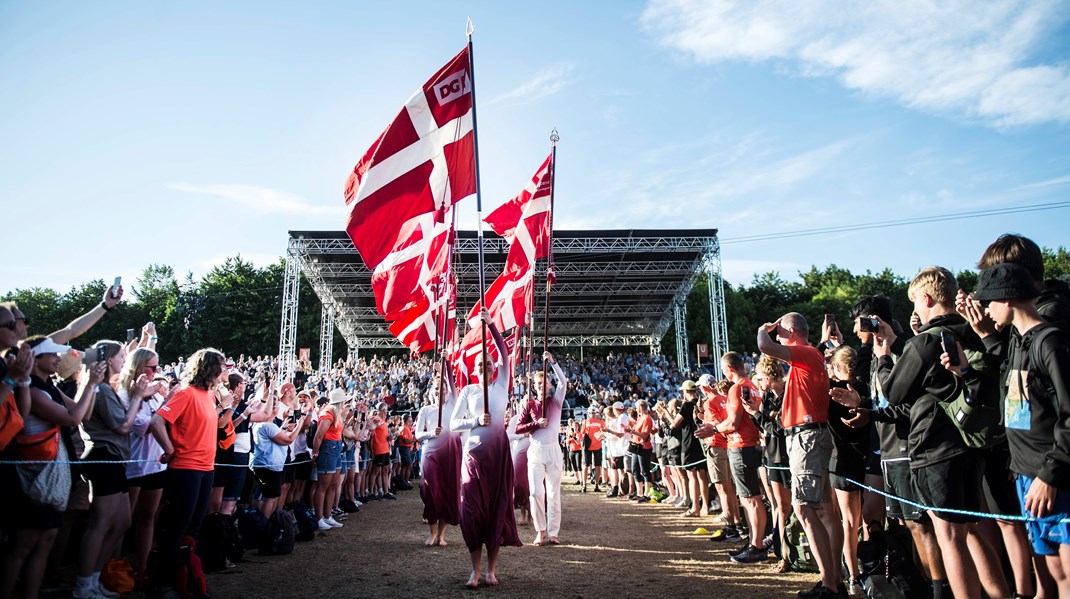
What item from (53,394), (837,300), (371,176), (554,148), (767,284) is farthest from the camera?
(767,284)

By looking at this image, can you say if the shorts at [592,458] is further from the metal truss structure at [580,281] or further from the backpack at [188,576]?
the backpack at [188,576]

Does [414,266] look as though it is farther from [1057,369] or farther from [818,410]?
[1057,369]

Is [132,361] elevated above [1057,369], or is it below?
above

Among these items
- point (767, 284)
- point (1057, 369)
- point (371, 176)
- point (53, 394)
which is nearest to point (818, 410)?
point (1057, 369)

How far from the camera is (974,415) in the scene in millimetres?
3570

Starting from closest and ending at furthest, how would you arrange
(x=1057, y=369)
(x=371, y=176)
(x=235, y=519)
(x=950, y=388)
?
(x=1057, y=369), (x=950, y=388), (x=371, y=176), (x=235, y=519)

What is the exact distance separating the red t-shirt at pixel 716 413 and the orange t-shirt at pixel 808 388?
3.17 meters

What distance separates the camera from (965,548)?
3.66 m

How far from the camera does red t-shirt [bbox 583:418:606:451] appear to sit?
17.2 metres

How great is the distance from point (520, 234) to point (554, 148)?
1.49m

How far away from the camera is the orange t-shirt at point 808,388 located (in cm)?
522

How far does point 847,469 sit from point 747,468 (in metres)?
2.28

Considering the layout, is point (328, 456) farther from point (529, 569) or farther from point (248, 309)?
point (248, 309)

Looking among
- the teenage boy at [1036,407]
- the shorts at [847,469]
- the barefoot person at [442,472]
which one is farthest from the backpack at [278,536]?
the teenage boy at [1036,407]
